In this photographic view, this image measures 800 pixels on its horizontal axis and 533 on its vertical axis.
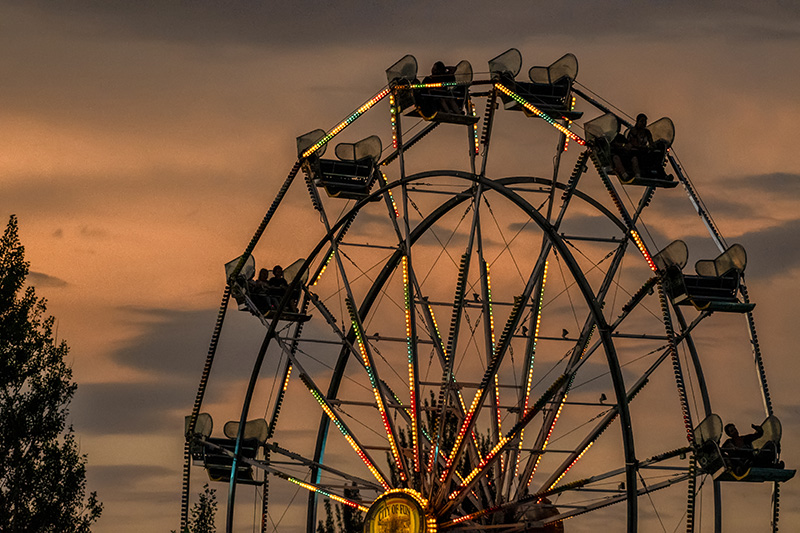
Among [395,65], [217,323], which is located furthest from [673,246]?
[217,323]

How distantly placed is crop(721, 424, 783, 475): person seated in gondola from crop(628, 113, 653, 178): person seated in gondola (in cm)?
612

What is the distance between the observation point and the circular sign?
4581cm

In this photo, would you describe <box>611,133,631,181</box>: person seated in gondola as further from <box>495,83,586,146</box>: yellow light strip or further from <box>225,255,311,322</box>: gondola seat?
<box>225,255,311,322</box>: gondola seat

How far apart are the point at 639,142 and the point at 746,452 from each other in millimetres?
7371

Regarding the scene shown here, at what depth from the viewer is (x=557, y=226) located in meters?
48.4

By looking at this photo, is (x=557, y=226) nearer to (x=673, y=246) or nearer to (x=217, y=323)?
(x=673, y=246)

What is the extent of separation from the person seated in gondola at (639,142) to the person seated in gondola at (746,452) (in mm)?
6116

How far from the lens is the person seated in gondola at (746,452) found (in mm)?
43688

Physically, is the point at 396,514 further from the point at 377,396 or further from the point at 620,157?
the point at 620,157

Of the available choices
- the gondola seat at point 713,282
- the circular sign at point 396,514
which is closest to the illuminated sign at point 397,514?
the circular sign at point 396,514

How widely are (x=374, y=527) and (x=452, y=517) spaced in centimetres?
192

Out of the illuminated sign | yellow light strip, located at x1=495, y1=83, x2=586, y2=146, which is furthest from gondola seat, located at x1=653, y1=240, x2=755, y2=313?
the illuminated sign

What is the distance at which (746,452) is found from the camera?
43719 mm

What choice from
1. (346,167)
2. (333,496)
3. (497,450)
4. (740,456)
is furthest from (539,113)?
(333,496)
